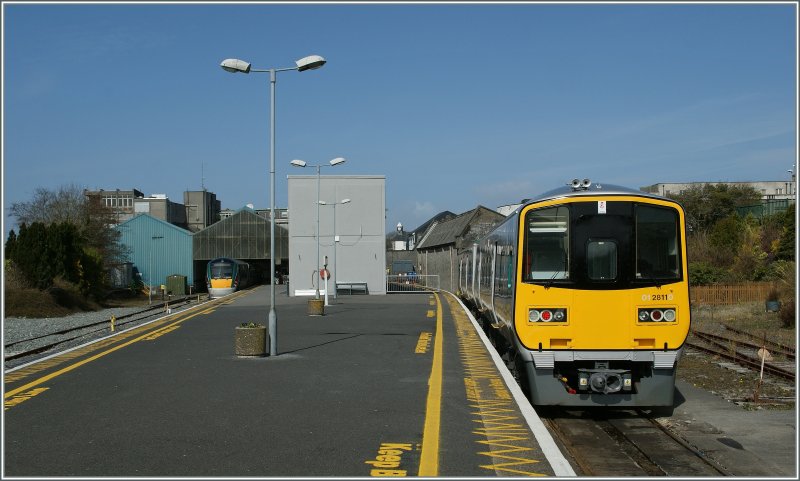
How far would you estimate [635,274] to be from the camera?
38.0 feet

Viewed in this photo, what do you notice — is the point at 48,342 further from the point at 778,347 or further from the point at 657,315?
the point at 778,347

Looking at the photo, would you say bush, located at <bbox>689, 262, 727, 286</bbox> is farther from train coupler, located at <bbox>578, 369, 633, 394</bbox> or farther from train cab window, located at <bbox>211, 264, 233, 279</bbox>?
train coupler, located at <bbox>578, 369, 633, 394</bbox>

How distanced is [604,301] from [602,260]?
62 centimetres

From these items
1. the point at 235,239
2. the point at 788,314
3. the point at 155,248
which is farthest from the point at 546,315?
the point at 155,248

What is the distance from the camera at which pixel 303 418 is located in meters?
9.38

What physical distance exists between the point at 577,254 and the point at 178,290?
201 feet

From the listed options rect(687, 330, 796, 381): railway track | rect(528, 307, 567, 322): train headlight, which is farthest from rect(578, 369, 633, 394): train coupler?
rect(687, 330, 796, 381): railway track

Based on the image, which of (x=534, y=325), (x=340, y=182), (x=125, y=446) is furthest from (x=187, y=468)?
(x=340, y=182)

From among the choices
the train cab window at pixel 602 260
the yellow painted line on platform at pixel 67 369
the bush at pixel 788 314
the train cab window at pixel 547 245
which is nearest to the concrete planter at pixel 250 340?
the yellow painted line on platform at pixel 67 369

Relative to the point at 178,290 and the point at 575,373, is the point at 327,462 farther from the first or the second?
the point at 178,290

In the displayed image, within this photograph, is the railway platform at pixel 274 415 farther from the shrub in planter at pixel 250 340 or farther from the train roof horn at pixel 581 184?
the train roof horn at pixel 581 184

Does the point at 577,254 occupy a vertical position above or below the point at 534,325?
above

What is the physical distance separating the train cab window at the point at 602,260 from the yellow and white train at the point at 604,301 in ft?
0.05

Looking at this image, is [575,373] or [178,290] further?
[178,290]
